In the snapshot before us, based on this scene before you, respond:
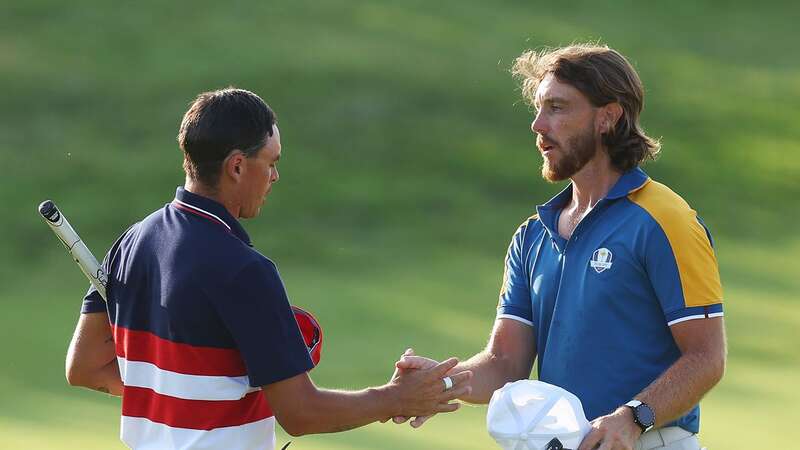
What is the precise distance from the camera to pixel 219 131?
444cm

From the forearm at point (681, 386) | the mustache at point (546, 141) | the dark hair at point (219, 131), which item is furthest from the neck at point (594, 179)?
the dark hair at point (219, 131)

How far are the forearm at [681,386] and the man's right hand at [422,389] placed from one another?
0.62 metres

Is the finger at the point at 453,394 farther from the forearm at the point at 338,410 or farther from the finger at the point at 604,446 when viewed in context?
the finger at the point at 604,446

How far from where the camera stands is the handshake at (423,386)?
4652 mm

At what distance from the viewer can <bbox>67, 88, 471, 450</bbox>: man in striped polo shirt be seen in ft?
14.1

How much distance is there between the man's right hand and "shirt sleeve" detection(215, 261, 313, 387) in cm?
45

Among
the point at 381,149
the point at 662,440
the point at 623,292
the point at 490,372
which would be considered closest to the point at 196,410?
the point at 490,372

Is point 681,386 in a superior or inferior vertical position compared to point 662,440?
superior

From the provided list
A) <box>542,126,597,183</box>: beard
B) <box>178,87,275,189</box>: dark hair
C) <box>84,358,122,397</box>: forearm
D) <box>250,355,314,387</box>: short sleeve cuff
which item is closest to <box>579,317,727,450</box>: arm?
<box>542,126,597,183</box>: beard

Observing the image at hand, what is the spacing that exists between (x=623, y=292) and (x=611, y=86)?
78 cm

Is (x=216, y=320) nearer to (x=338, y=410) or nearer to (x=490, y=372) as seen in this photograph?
(x=338, y=410)

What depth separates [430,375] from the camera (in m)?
4.71

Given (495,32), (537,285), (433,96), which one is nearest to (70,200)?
(433,96)

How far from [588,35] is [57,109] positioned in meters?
7.52
